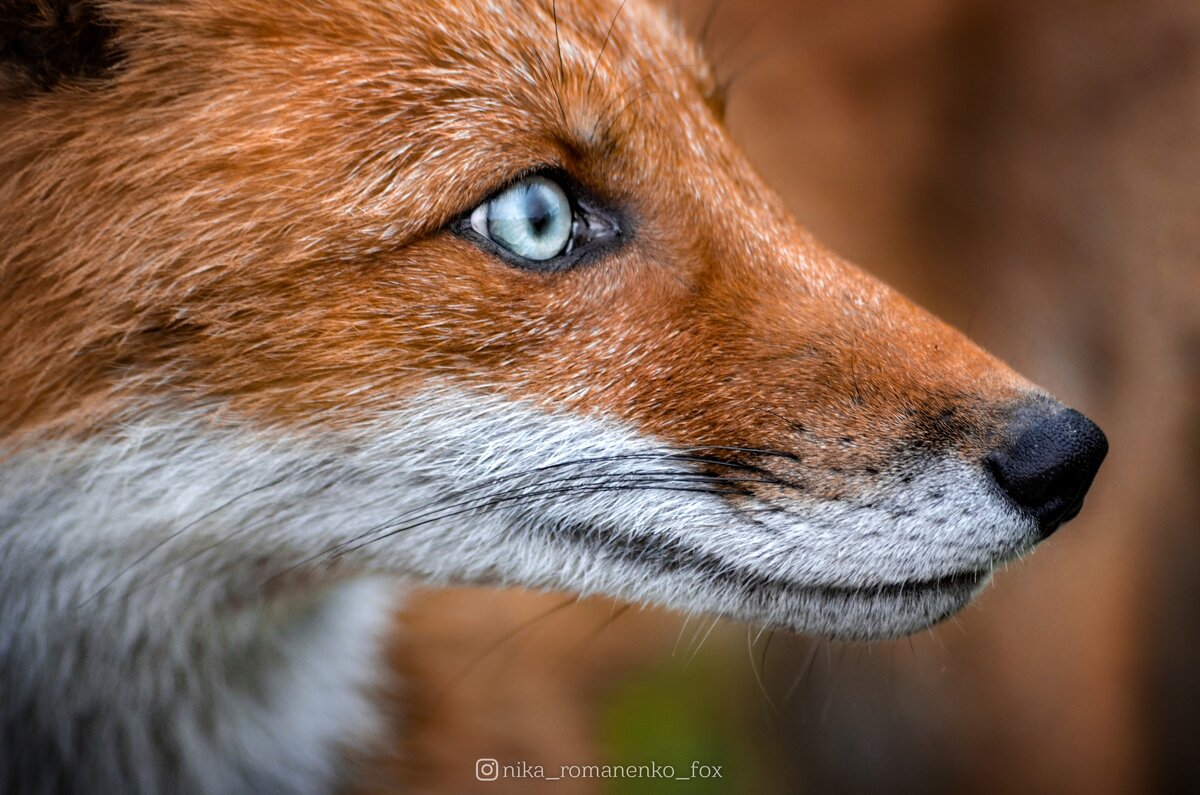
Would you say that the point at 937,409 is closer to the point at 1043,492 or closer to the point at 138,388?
the point at 1043,492

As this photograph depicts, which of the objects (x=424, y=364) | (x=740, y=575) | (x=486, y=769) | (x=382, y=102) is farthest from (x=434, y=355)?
(x=486, y=769)

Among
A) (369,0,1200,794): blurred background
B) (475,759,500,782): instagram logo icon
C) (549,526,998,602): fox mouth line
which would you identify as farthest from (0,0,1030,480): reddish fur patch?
(475,759,500,782): instagram logo icon

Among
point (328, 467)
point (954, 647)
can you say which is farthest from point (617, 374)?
point (954, 647)

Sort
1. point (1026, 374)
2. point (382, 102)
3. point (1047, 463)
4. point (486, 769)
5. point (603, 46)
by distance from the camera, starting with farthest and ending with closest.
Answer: point (1026, 374) → point (486, 769) → point (603, 46) → point (382, 102) → point (1047, 463)

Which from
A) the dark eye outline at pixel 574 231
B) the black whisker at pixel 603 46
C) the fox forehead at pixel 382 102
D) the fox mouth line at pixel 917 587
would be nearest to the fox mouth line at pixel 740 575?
the fox mouth line at pixel 917 587

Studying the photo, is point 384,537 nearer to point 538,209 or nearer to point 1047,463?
point 538,209

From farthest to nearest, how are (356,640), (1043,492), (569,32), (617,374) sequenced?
1. (356,640)
2. (569,32)
3. (617,374)
4. (1043,492)
